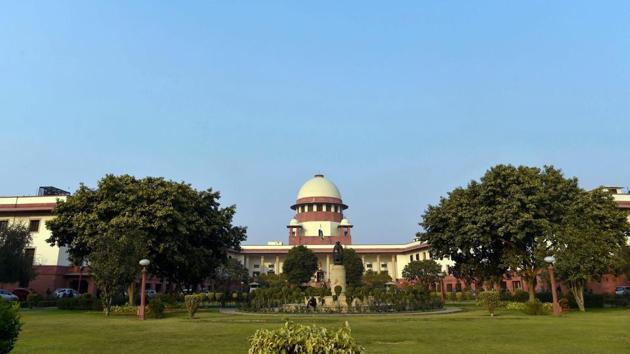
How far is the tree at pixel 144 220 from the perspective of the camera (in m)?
28.9

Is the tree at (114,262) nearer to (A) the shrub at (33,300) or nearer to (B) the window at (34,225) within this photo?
(A) the shrub at (33,300)

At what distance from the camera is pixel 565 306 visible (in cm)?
2791

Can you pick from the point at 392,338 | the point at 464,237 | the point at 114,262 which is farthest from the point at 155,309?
the point at 464,237

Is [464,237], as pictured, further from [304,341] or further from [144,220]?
[304,341]

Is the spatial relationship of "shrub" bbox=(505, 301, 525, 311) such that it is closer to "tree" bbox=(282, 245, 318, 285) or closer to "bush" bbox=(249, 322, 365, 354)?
"bush" bbox=(249, 322, 365, 354)

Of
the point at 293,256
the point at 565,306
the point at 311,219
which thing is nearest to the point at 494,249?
the point at 565,306

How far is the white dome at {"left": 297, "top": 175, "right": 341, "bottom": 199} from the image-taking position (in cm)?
8244

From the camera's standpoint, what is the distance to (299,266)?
66.2 m

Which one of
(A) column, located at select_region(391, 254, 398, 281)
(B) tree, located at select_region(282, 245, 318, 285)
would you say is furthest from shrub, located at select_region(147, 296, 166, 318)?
(A) column, located at select_region(391, 254, 398, 281)

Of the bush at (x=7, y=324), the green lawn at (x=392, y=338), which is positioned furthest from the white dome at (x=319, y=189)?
the bush at (x=7, y=324)

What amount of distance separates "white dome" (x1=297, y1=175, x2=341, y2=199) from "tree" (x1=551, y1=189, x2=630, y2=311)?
180 feet

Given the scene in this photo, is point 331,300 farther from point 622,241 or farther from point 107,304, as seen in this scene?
point 622,241

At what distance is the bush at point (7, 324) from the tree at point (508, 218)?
85.9 feet

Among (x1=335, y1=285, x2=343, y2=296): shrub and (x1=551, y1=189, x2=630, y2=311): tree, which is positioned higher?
(x1=551, y1=189, x2=630, y2=311): tree
